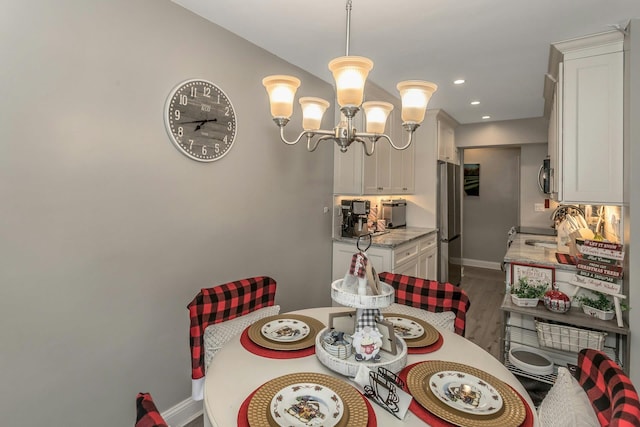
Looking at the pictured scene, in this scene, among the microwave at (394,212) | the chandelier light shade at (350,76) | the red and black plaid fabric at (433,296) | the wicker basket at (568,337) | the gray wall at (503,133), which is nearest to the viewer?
the chandelier light shade at (350,76)

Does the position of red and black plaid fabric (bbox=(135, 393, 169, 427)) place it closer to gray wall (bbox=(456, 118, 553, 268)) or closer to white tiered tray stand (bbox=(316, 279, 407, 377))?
white tiered tray stand (bbox=(316, 279, 407, 377))

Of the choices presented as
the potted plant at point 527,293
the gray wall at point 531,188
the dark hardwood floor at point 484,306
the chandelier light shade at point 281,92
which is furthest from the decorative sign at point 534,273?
the gray wall at point 531,188

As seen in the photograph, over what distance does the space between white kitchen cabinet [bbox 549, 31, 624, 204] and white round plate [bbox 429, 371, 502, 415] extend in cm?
180

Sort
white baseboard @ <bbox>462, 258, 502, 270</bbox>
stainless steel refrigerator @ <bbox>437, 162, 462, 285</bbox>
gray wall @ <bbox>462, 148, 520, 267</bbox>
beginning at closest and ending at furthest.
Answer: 1. stainless steel refrigerator @ <bbox>437, 162, 462, 285</bbox>
2. gray wall @ <bbox>462, 148, 520, 267</bbox>
3. white baseboard @ <bbox>462, 258, 502, 270</bbox>

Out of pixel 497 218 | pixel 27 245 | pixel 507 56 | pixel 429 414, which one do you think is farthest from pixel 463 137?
pixel 27 245

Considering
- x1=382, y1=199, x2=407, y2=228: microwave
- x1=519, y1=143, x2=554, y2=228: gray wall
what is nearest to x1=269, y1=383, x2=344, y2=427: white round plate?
x1=382, y1=199, x2=407, y2=228: microwave

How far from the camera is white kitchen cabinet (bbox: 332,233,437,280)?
9.91ft

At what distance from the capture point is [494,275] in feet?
17.7

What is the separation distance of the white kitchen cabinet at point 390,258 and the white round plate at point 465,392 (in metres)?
1.91

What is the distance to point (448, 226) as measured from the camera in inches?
171

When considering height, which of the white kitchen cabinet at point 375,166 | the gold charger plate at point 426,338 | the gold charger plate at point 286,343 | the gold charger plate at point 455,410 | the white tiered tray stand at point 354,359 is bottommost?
the gold charger plate at point 455,410

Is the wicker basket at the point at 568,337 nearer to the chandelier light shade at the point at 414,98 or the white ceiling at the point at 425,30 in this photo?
the chandelier light shade at the point at 414,98

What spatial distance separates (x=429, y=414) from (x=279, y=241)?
1826mm

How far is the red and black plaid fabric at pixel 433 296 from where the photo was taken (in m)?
1.69
